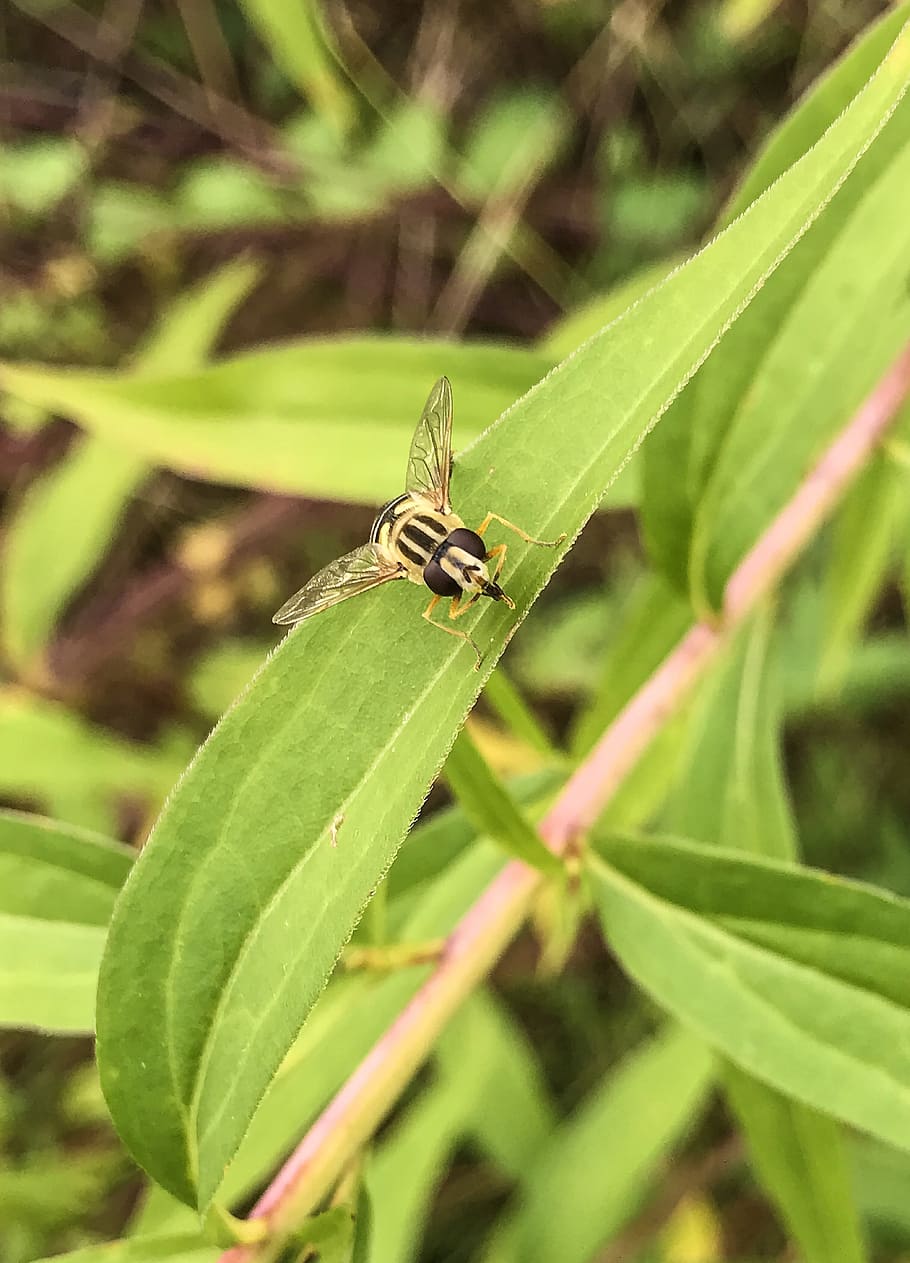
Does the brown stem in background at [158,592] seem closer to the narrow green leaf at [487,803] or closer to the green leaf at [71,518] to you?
the green leaf at [71,518]

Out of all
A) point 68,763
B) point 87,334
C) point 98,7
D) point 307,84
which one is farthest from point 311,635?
point 98,7

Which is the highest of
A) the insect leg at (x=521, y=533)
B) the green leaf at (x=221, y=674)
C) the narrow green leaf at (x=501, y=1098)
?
the insect leg at (x=521, y=533)

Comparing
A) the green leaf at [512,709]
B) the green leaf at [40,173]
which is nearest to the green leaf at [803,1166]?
the green leaf at [512,709]

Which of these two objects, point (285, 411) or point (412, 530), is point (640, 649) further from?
point (285, 411)

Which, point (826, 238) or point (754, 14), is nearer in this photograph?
point (826, 238)

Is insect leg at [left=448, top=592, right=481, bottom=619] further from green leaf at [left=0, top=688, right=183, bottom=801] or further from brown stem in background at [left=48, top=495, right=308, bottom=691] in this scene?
brown stem in background at [left=48, top=495, right=308, bottom=691]

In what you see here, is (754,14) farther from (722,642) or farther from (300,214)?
(722,642)

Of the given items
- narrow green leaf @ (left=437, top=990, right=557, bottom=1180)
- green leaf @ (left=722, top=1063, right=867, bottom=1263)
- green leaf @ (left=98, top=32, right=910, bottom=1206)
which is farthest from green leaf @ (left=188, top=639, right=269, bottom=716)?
green leaf @ (left=98, top=32, right=910, bottom=1206)

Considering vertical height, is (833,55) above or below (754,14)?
below

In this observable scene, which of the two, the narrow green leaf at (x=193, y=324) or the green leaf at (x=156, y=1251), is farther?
the narrow green leaf at (x=193, y=324)
